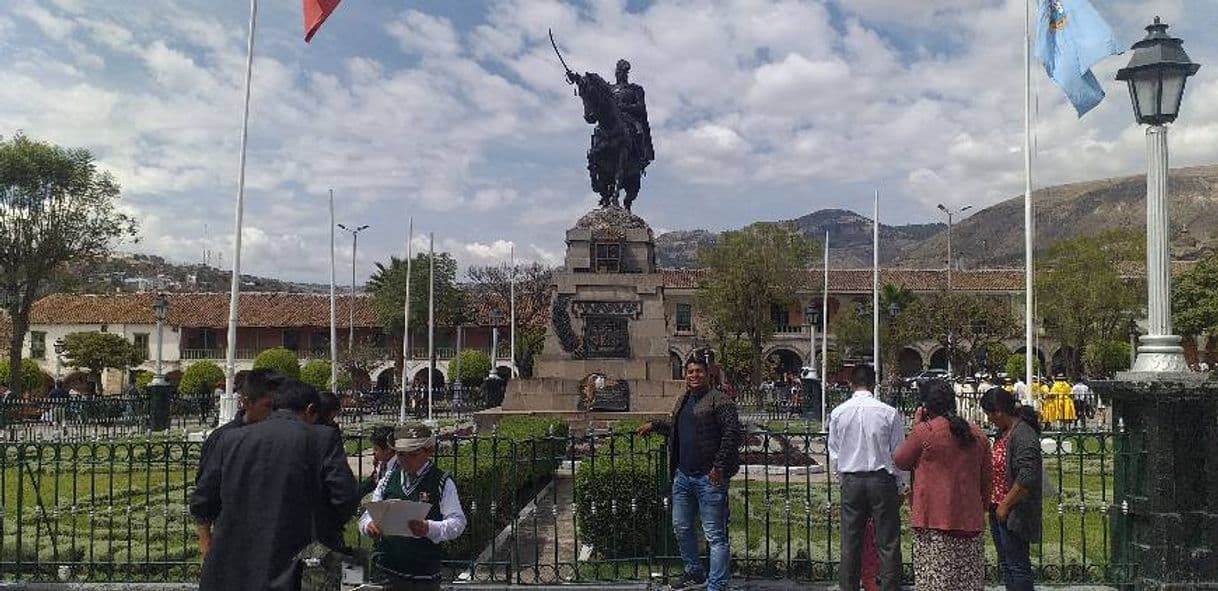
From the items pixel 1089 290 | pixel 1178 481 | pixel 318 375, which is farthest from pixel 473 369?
pixel 1178 481

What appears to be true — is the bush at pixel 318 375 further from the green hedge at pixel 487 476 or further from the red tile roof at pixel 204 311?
the green hedge at pixel 487 476

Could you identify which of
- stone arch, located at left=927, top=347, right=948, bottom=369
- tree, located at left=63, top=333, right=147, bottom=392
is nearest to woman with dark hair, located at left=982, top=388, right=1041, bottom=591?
tree, located at left=63, top=333, right=147, bottom=392

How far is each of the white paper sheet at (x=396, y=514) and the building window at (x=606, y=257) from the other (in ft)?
45.9

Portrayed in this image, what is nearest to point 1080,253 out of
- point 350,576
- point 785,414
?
point 785,414

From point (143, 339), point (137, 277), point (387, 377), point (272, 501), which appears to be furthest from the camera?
point (137, 277)

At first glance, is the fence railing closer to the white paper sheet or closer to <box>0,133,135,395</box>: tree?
the white paper sheet

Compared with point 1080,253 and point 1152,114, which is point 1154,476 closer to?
point 1152,114

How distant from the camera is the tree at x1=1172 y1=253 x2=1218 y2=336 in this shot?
48.5 metres

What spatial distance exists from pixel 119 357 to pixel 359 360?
420 inches

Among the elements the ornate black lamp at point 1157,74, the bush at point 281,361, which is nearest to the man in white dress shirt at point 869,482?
the ornate black lamp at point 1157,74

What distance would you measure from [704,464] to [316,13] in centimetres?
964

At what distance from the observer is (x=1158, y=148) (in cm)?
664

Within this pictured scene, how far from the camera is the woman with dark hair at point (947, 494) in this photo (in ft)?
18.9

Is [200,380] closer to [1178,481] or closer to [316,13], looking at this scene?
[316,13]
